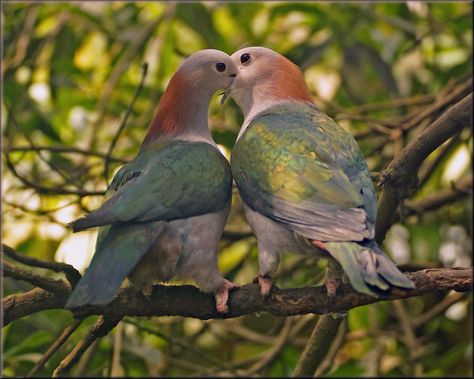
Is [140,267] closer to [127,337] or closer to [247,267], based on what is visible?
[127,337]

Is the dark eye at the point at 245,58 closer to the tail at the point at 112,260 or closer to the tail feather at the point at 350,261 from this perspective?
the tail at the point at 112,260

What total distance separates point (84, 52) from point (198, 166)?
3981mm

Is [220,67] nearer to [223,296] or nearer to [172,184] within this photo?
[172,184]

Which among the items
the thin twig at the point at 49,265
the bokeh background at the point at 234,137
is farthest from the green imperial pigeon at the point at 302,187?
the bokeh background at the point at 234,137

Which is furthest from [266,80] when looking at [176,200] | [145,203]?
[145,203]

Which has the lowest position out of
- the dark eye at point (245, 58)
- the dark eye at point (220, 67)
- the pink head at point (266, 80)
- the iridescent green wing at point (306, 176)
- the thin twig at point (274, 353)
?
the thin twig at point (274, 353)

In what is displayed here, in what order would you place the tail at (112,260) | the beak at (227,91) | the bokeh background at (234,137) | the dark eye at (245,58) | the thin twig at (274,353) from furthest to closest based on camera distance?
the bokeh background at (234,137)
the thin twig at (274,353)
the dark eye at (245,58)
the beak at (227,91)
the tail at (112,260)

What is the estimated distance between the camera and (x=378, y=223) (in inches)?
143

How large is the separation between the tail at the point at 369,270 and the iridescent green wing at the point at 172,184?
21.5 inches

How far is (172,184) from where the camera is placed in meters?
3.10

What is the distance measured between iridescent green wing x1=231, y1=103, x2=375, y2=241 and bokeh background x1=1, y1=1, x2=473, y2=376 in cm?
141

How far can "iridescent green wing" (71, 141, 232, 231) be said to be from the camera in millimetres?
2953

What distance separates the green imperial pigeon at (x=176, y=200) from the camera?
291 cm

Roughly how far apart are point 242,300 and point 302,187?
0.41 m
